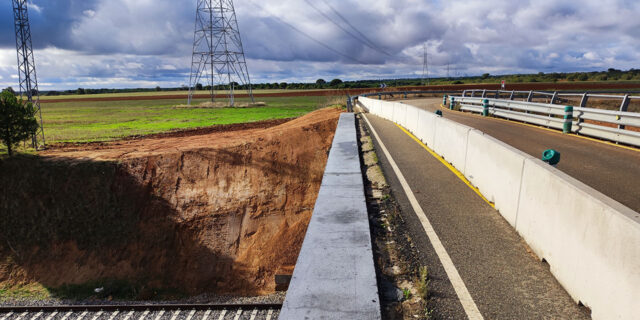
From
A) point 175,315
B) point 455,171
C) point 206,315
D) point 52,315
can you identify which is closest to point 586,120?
point 455,171

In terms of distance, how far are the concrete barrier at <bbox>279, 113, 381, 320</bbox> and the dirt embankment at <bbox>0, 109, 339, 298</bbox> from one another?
11021 mm

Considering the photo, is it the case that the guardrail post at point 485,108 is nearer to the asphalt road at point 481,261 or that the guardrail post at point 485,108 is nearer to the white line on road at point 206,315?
the asphalt road at point 481,261

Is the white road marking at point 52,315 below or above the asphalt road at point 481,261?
below

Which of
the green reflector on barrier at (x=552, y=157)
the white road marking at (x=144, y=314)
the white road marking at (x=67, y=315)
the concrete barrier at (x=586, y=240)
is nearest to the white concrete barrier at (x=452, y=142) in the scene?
the green reflector on barrier at (x=552, y=157)

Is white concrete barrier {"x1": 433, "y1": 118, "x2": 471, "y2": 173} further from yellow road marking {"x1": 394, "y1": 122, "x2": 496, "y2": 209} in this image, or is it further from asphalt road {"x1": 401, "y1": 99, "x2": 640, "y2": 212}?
asphalt road {"x1": 401, "y1": 99, "x2": 640, "y2": 212}

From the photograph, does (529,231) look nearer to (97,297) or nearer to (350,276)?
(350,276)

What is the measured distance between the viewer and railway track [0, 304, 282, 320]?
1106 centimetres

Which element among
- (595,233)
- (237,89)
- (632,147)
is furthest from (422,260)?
(237,89)

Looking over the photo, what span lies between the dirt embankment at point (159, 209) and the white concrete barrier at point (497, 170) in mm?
9363

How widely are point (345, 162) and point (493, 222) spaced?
3.77 meters

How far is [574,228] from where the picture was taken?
3.82 m

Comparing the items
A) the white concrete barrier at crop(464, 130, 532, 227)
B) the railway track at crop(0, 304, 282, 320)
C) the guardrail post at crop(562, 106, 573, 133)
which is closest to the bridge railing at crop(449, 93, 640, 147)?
the guardrail post at crop(562, 106, 573, 133)

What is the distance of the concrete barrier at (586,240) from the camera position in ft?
9.52

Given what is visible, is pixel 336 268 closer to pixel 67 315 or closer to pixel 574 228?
pixel 574 228
